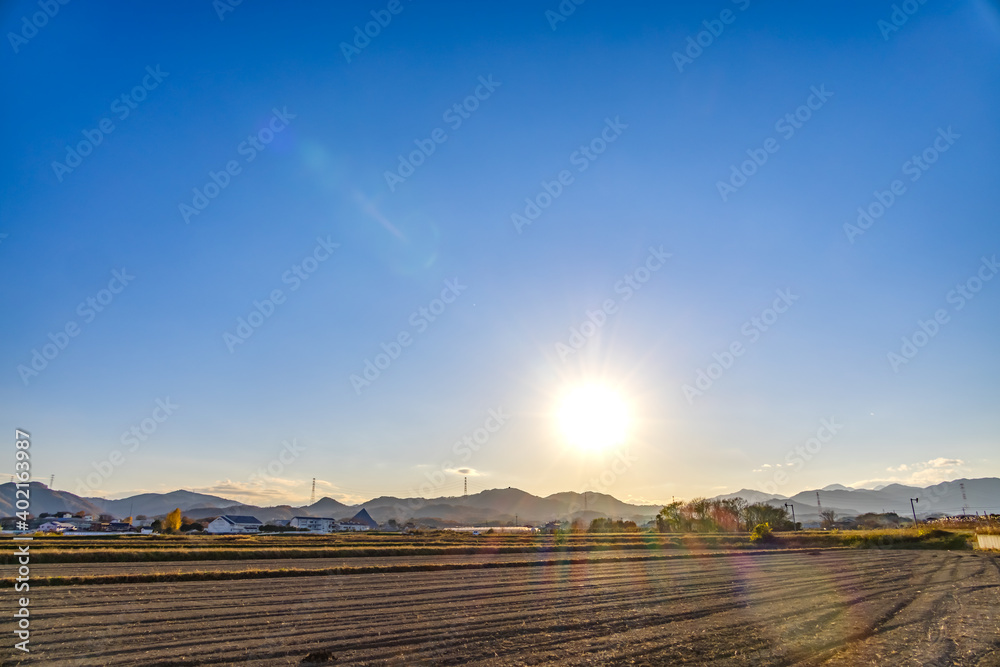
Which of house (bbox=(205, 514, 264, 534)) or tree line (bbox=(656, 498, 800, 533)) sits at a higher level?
tree line (bbox=(656, 498, 800, 533))

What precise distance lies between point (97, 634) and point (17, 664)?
3.04 m

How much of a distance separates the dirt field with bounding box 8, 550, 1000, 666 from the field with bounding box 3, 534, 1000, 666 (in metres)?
0.07

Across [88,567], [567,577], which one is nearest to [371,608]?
[567,577]

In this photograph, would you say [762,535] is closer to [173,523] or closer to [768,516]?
[768,516]

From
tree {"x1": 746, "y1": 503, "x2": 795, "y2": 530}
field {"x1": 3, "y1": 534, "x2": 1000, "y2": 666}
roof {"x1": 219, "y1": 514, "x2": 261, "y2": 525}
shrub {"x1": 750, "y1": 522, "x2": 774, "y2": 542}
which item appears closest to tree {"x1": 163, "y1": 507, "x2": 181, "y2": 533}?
roof {"x1": 219, "y1": 514, "x2": 261, "y2": 525}

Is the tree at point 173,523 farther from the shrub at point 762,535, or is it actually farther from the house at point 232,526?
the shrub at point 762,535

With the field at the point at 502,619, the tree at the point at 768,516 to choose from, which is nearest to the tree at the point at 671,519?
the tree at the point at 768,516

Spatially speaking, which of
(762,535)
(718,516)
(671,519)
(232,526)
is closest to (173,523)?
(232,526)

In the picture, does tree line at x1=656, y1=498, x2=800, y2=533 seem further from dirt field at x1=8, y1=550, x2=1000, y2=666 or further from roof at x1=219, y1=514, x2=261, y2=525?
roof at x1=219, y1=514, x2=261, y2=525

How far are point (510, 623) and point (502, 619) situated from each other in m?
0.72

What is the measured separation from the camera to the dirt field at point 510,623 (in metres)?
12.6

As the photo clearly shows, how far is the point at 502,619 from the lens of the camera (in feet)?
56.4

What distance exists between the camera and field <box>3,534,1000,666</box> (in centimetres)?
1273

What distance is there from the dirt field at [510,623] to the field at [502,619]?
7cm
